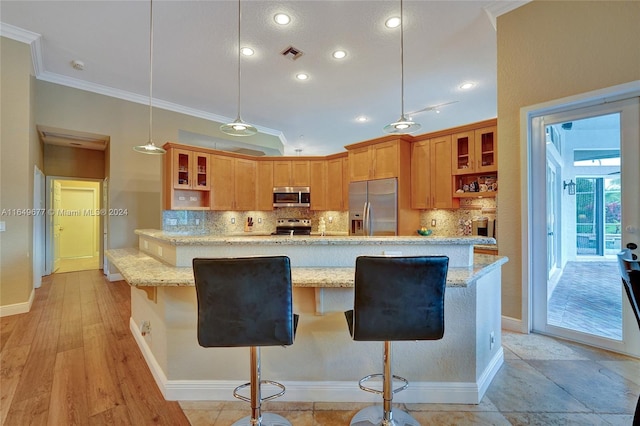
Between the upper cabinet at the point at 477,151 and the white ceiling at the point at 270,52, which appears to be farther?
the upper cabinet at the point at 477,151

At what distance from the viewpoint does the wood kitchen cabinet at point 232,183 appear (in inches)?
210

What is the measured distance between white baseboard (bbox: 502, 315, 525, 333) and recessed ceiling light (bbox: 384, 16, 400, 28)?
11.3 feet

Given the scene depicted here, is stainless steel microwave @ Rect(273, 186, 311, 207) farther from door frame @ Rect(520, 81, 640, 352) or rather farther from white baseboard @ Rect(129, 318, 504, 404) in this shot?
white baseboard @ Rect(129, 318, 504, 404)

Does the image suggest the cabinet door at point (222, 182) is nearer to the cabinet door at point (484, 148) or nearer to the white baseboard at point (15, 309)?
the white baseboard at point (15, 309)

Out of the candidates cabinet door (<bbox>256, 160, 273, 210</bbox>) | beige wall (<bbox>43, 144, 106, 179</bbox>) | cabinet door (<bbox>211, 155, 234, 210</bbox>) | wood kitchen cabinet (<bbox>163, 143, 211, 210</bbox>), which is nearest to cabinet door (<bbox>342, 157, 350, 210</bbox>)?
cabinet door (<bbox>256, 160, 273, 210</bbox>)

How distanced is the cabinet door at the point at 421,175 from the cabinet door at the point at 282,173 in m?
2.53

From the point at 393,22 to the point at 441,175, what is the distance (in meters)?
2.26

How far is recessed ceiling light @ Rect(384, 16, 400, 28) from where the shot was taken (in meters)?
3.12

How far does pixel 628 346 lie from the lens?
2.42m

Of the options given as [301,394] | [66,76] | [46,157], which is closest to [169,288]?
[301,394]

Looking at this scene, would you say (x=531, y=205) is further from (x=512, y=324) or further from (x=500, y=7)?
(x=500, y=7)

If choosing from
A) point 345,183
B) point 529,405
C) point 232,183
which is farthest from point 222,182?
point 529,405

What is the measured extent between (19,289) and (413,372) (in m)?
4.64

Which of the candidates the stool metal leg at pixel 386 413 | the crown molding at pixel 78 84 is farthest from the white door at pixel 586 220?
the crown molding at pixel 78 84
